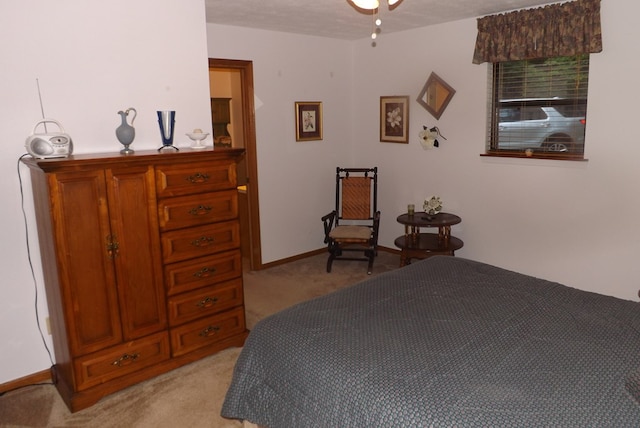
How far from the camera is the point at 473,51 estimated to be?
449 centimetres

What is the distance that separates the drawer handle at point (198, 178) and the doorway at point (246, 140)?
5.34 ft

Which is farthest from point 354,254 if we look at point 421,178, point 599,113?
point 599,113

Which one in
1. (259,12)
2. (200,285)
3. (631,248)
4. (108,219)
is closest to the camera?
(108,219)

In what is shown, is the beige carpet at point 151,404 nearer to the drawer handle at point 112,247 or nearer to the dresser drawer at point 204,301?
the dresser drawer at point 204,301

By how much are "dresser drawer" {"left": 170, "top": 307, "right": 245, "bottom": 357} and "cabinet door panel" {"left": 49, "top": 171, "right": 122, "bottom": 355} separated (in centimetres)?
42

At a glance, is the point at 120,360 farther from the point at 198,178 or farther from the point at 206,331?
the point at 198,178

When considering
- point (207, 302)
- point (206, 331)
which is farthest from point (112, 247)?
point (206, 331)

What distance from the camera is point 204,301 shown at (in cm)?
322

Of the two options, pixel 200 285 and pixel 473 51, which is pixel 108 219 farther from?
pixel 473 51

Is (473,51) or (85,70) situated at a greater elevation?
(473,51)

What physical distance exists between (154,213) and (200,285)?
59cm

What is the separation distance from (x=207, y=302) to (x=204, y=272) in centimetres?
22

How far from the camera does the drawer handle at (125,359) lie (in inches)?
114

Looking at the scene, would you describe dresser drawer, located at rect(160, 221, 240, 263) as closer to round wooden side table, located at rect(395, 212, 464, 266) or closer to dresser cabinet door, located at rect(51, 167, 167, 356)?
dresser cabinet door, located at rect(51, 167, 167, 356)
